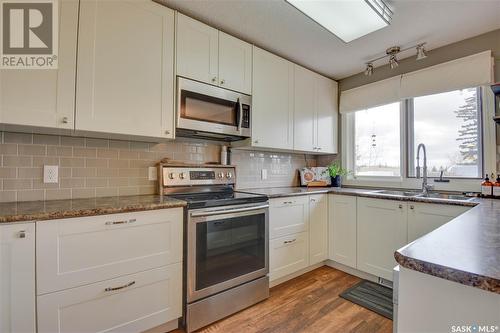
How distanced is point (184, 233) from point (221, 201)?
1.11ft

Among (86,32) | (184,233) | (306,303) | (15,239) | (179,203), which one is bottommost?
(306,303)

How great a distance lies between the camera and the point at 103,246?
1407 millimetres

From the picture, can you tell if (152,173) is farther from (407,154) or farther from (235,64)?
(407,154)

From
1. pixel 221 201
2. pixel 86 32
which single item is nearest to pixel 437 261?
pixel 221 201

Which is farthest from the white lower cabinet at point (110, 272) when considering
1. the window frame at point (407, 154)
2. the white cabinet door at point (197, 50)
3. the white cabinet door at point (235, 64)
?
the window frame at point (407, 154)

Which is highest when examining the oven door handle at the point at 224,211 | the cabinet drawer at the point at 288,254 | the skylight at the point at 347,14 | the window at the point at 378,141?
the skylight at the point at 347,14

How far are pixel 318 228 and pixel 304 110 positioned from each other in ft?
4.48

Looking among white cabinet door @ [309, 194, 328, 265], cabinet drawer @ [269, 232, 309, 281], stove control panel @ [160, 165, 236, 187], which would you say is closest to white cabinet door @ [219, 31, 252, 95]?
stove control panel @ [160, 165, 236, 187]

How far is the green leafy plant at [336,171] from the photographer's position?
3.25 metres

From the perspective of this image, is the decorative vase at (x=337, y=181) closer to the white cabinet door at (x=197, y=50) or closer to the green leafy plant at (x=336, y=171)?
the green leafy plant at (x=336, y=171)

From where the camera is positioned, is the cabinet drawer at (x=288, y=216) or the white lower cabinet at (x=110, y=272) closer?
the white lower cabinet at (x=110, y=272)

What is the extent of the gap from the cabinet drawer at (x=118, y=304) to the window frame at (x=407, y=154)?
2494 mm

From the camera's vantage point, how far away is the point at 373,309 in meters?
1.94

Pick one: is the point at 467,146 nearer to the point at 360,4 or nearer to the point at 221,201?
the point at 360,4
